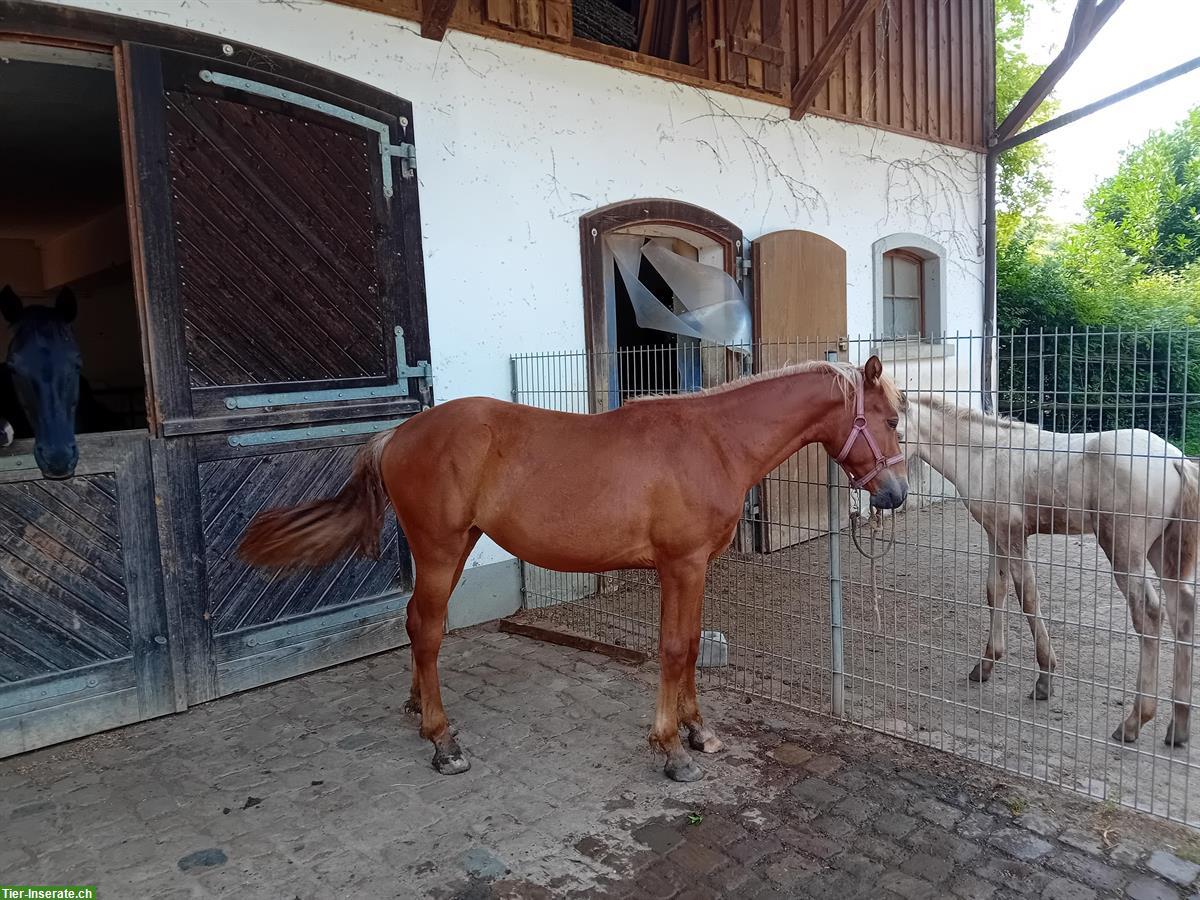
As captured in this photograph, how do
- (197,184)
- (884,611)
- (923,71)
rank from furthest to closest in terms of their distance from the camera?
(923,71) → (884,611) → (197,184)

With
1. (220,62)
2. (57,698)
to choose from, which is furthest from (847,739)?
(220,62)

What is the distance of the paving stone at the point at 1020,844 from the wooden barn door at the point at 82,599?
3.55 meters

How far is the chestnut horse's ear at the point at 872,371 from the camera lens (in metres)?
2.84

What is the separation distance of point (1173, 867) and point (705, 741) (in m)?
1.56

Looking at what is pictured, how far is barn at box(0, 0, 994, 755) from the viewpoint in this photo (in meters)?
3.38

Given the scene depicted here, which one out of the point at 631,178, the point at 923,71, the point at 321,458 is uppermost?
the point at 923,71

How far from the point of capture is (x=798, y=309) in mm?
6664

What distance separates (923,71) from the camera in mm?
7996

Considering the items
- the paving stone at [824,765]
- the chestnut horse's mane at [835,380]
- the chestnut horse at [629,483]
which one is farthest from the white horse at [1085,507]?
the paving stone at [824,765]

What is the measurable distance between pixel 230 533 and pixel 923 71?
8266 mm

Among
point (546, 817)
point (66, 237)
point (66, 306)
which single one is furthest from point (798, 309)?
point (66, 237)

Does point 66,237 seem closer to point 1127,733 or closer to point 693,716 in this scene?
point 693,716

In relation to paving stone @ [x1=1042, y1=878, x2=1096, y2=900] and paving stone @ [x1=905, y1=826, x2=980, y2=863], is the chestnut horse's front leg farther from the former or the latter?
paving stone @ [x1=1042, y1=878, x2=1096, y2=900]

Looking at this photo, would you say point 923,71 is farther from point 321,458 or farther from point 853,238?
point 321,458
